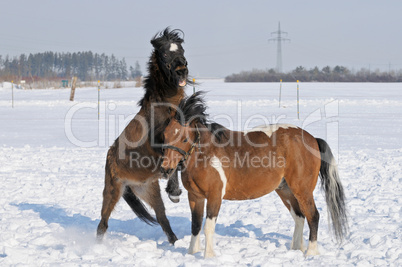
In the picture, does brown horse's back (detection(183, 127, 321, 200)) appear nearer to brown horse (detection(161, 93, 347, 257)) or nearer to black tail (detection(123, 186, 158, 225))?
brown horse (detection(161, 93, 347, 257))

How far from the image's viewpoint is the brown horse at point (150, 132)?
4.41 meters

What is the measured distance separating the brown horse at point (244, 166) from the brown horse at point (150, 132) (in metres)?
0.43

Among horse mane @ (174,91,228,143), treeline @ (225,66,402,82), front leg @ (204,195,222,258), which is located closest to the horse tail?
horse mane @ (174,91,228,143)

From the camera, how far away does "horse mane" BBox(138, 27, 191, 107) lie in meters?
4.49

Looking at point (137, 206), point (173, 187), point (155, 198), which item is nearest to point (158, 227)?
point (137, 206)

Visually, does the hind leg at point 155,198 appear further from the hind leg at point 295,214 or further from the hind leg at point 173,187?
the hind leg at point 295,214

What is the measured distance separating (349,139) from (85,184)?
8.16 m

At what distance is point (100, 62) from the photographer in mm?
113375

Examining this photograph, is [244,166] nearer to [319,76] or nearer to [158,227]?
[158,227]

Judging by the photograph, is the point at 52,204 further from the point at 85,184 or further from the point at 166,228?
the point at 166,228

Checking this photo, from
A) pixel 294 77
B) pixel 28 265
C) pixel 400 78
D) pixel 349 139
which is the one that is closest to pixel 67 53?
pixel 294 77

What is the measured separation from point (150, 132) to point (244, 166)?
1008mm

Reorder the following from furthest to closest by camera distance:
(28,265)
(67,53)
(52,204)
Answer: (67,53) < (52,204) < (28,265)

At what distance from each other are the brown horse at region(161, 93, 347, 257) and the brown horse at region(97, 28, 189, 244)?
0.43 m
